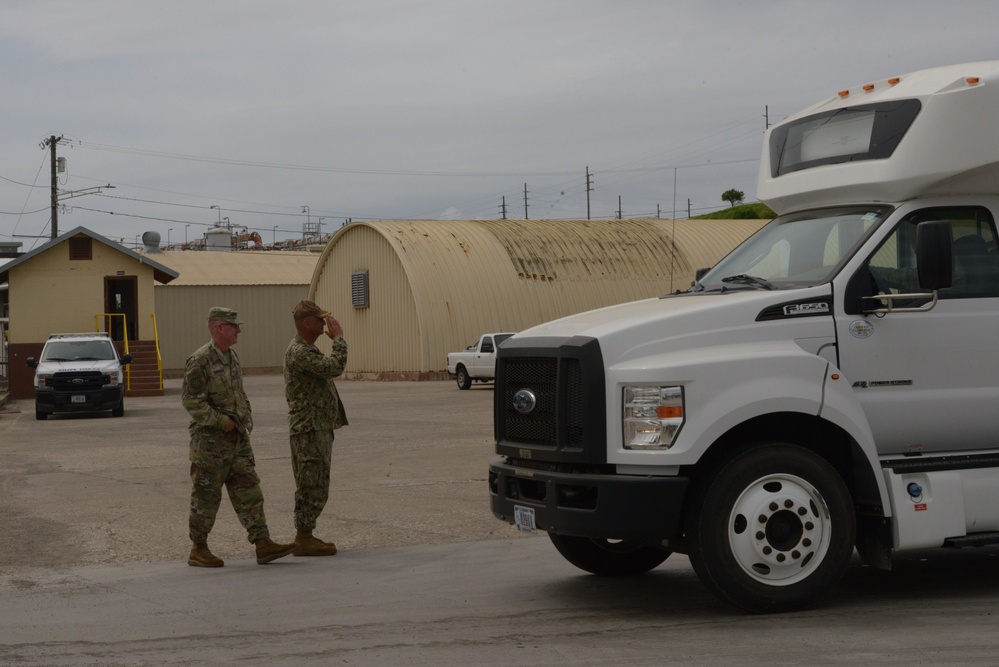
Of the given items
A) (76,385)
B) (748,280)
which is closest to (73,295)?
(76,385)

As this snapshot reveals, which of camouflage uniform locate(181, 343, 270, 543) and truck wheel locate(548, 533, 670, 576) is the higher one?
camouflage uniform locate(181, 343, 270, 543)

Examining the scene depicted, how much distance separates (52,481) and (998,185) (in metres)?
12.1

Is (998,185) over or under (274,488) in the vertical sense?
over

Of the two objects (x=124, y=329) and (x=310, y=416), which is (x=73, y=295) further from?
(x=310, y=416)

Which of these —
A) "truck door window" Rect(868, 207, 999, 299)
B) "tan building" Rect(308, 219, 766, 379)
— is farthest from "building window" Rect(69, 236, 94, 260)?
"truck door window" Rect(868, 207, 999, 299)

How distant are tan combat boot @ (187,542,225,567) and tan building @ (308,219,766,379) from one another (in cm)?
3535

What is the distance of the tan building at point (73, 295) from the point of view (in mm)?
41406

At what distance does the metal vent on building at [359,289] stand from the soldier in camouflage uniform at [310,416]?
131ft

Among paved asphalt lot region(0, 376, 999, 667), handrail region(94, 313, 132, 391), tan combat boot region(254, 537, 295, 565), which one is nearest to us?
paved asphalt lot region(0, 376, 999, 667)

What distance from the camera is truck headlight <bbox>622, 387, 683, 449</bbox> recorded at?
707 cm

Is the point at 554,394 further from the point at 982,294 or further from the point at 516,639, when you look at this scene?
the point at 982,294

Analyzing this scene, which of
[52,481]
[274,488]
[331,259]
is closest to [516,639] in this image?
[274,488]

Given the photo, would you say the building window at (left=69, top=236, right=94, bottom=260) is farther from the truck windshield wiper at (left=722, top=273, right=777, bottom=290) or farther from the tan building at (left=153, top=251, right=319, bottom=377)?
the truck windshield wiper at (left=722, top=273, right=777, bottom=290)

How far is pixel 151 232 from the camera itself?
62.4 metres
